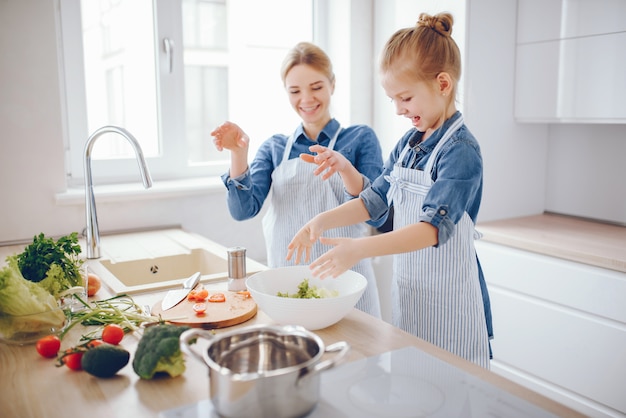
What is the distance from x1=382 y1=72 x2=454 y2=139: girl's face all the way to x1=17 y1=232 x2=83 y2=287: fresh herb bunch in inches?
31.9

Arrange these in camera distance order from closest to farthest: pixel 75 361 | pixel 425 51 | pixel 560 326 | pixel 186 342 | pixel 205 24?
pixel 186 342 → pixel 75 361 → pixel 425 51 → pixel 560 326 → pixel 205 24

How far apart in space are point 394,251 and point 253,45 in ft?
6.11

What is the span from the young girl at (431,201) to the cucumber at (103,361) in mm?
429

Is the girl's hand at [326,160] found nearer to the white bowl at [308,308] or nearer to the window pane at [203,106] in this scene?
the white bowl at [308,308]

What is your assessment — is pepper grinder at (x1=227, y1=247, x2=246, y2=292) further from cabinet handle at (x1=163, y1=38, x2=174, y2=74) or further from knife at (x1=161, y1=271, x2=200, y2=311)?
cabinet handle at (x1=163, y1=38, x2=174, y2=74)

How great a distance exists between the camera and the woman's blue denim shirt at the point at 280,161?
1.87m

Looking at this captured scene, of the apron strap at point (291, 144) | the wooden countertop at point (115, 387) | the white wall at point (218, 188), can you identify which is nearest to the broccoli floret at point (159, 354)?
the wooden countertop at point (115, 387)

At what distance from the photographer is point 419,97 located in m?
1.40

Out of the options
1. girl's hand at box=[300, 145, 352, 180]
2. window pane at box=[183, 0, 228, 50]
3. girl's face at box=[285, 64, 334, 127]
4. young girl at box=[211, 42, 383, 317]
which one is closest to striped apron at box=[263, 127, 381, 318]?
young girl at box=[211, 42, 383, 317]

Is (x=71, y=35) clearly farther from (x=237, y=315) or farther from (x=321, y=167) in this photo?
(x=237, y=315)

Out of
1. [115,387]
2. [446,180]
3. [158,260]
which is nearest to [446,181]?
[446,180]

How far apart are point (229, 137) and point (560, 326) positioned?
134 centimetres

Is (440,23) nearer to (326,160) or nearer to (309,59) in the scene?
(326,160)

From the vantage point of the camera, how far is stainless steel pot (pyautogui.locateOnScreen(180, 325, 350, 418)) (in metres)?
0.80
